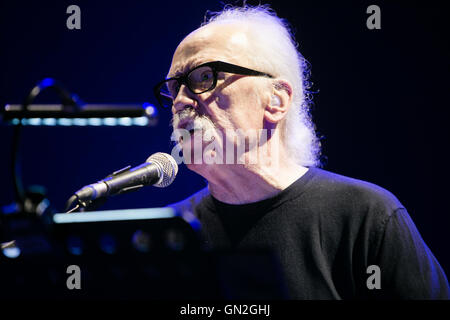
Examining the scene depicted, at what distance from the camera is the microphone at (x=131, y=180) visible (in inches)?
41.3

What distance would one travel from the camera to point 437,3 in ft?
6.97

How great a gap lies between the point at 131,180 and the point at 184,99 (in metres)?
0.52

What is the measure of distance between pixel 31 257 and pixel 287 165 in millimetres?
1208

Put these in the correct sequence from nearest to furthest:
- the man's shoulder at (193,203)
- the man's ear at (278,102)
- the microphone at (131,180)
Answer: the microphone at (131,180) → the man's ear at (278,102) → the man's shoulder at (193,203)

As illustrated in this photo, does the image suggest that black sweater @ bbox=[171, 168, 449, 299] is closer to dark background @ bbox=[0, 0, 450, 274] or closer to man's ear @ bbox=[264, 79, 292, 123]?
man's ear @ bbox=[264, 79, 292, 123]

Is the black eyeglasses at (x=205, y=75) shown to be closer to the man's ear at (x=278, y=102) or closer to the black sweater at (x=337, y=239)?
the man's ear at (x=278, y=102)

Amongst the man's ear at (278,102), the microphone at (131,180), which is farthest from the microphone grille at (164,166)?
the man's ear at (278,102)

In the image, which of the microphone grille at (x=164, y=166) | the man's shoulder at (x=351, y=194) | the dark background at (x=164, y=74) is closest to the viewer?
the microphone grille at (x=164, y=166)

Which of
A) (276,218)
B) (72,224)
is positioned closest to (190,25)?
(276,218)

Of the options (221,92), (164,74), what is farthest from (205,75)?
(164,74)

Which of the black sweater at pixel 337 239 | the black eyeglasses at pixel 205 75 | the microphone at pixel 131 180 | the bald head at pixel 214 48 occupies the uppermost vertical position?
the bald head at pixel 214 48

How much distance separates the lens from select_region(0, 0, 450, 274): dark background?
6.93ft

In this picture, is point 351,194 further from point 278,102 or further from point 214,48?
point 214,48

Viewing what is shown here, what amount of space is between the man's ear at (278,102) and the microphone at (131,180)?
0.52 metres
